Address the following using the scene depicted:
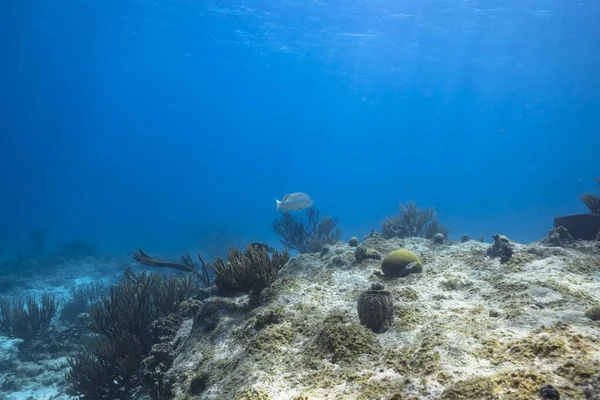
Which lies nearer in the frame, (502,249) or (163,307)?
(502,249)

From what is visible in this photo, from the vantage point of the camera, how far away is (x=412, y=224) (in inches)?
490

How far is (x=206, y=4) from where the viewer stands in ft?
114

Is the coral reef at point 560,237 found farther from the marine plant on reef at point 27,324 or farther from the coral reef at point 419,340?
the marine plant on reef at point 27,324

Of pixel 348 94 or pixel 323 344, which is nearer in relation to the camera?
pixel 323 344

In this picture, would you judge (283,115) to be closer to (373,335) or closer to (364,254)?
(364,254)

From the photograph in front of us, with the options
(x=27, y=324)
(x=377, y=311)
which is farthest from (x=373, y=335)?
(x=27, y=324)

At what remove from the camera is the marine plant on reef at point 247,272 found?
491cm

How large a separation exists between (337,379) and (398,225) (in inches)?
397

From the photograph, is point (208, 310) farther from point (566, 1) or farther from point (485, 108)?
point (485, 108)

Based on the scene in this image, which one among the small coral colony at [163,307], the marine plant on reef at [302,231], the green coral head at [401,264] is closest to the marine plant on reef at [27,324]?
the small coral colony at [163,307]

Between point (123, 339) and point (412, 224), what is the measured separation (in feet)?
34.5

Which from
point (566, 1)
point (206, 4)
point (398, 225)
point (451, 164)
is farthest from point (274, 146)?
point (398, 225)

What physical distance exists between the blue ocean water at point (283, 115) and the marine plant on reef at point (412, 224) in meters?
6.40

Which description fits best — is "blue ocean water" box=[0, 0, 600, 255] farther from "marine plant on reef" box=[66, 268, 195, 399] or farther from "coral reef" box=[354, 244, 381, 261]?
"marine plant on reef" box=[66, 268, 195, 399]
